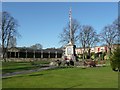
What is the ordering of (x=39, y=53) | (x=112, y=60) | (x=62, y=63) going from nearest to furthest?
(x=112, y=60)
(x=62, y=63)
(x=39, y=53)

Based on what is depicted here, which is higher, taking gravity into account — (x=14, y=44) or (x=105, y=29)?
(x=105, y=29)

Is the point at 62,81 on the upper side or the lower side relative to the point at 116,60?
lower

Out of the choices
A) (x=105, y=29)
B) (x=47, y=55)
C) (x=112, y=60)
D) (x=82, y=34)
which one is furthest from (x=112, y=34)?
(x=112, y=60)

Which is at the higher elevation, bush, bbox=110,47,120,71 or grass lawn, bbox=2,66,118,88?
bush, bbox=110,47,120,71

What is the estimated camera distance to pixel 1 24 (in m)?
65.4

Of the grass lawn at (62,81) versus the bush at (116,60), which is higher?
the bush at (116,60)

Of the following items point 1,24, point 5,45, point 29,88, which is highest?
point 1,24

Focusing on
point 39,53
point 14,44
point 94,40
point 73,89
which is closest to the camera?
point 73,89

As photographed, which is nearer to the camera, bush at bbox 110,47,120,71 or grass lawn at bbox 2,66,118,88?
grass lawn at bbox 2,66,118,88

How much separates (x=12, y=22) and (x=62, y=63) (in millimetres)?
30243

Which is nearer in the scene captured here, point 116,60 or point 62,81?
point 62,81

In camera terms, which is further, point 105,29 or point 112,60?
point 105,29

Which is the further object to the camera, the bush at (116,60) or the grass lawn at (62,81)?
the bush at (116,60)

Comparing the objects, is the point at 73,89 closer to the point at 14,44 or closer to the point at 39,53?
the point at 14,44
